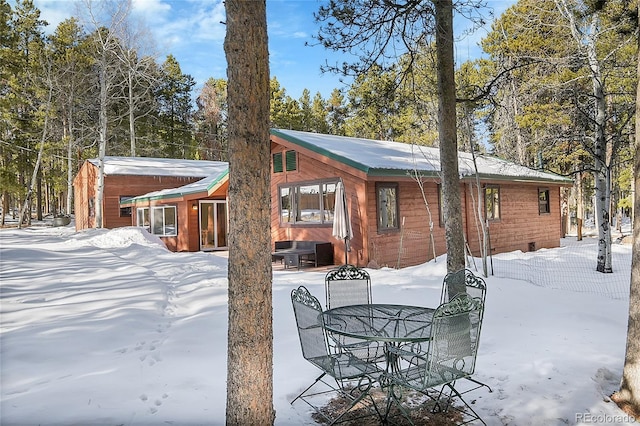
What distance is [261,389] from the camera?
2268 millimetres

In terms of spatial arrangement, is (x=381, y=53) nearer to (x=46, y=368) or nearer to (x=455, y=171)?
(x=455, y=171)

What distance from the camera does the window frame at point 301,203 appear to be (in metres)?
11.0

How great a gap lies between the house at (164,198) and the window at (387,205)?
440 cm

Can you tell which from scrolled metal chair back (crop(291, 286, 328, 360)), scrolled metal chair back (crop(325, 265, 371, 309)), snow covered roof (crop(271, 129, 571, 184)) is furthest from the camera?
snow covered roof (crop(271, 129, 571, 184))

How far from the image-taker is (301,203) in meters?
11.9

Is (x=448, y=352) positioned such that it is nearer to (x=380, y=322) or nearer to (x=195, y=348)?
→ (x=380, y=322)

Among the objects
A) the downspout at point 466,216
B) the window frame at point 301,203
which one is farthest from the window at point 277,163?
the downspout at point 466,216

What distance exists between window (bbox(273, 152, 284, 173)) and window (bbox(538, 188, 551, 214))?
9976 millimetres

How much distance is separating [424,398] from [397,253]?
7.38 m

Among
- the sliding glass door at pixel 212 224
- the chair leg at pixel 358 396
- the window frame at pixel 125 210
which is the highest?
the window frame at pixel 125 210

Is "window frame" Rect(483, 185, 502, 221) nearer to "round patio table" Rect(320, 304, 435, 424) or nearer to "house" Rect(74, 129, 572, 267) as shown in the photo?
"house" Rect(74, 129, 572, 267)

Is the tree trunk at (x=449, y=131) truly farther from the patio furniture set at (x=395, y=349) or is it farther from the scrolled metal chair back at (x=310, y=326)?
the scrolled metal chair back at (x=310, y=326)

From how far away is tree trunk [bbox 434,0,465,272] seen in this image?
4527 mm

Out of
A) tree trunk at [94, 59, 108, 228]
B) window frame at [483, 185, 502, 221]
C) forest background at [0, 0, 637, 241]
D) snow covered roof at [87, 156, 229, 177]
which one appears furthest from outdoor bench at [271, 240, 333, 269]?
tree trunk at [94, 59, 108, 228]
